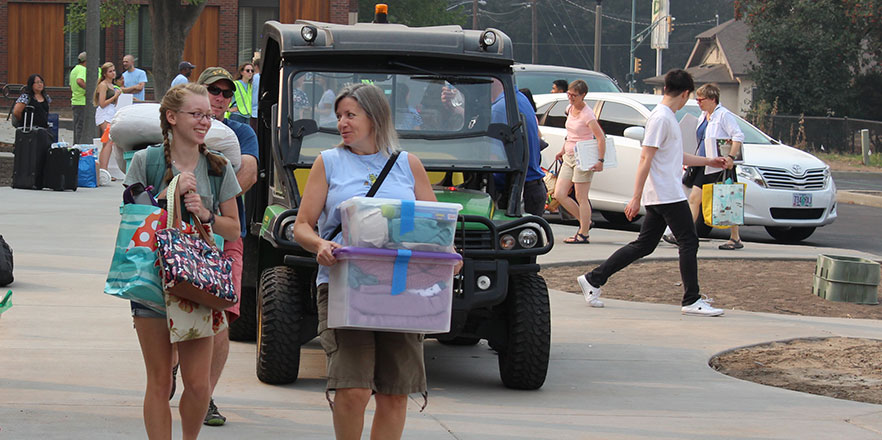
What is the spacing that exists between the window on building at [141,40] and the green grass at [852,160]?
2287 centimetres

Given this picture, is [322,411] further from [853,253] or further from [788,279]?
[853,253]

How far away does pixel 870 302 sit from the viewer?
10.8 metres

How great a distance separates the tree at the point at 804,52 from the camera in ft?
150

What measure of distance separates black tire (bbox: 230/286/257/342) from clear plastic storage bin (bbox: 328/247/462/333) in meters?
3.43

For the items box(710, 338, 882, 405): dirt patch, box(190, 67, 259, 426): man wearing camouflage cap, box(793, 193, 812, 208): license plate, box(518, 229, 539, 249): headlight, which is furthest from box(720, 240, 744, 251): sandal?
box(190, 67, 259, 426): man wearing camouflage cap

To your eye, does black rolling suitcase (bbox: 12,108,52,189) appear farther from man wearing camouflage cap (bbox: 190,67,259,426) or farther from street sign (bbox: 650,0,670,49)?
street sign (bbox: 650,0,670,49)

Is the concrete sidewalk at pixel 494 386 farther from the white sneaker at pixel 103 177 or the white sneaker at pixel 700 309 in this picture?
the white sneaker at pixel 103 177

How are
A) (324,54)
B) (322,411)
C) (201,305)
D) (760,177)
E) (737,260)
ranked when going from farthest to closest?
1. (760,177)
2. (737,260)
3. (324,54)
4. (322,411)
5. (201,305)

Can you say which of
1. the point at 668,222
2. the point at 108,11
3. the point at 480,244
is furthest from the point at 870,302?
the point at 108,11

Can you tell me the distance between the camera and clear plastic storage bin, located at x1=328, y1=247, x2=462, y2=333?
466 centimetres

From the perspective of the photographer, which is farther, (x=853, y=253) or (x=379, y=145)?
(x=853, y=253)

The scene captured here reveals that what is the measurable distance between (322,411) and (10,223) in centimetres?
898

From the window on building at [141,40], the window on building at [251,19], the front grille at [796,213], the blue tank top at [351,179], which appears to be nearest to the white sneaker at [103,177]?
the front grille at [796,213]

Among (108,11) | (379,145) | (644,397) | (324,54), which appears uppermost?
(108,11)
